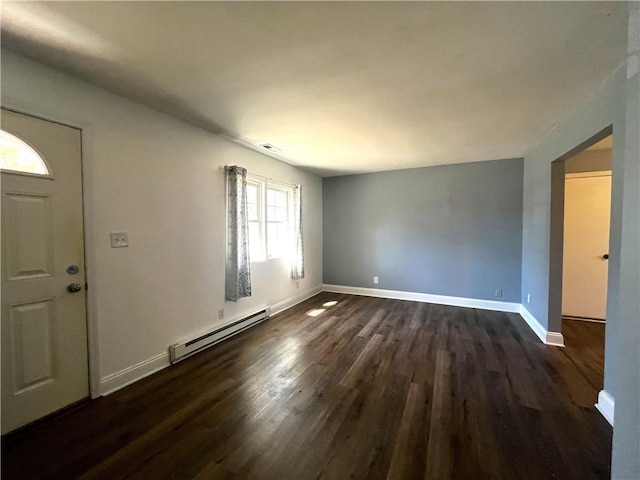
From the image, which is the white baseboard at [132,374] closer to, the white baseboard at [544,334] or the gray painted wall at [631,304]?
the gray painted wall at [631,304]

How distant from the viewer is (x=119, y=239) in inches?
85.9

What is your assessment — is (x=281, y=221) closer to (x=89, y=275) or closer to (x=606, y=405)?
(x=89, y=275)

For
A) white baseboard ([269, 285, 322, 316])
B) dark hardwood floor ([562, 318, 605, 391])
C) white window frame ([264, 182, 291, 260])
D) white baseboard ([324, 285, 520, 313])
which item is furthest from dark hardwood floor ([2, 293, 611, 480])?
white window frame ([264, 182, 291, 260])

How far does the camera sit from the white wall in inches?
76.3

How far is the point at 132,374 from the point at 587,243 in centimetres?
577

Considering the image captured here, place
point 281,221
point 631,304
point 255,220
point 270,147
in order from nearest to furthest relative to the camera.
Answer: point 631,304 → point 270,147 → point 255,220 → point 281,221

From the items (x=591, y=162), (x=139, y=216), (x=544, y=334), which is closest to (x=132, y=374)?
(x=139, y=216)

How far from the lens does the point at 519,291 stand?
13.4ft

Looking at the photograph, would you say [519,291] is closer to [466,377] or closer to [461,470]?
[466,377]

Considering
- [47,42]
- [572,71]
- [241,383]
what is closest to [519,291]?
[572,71]

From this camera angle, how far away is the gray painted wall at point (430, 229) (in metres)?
4.18

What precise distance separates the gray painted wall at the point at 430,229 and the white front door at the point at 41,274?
415 cm

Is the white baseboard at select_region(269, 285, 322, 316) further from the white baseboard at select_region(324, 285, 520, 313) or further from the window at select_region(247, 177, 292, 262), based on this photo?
the window at select_region(247, 177, 292, 262)

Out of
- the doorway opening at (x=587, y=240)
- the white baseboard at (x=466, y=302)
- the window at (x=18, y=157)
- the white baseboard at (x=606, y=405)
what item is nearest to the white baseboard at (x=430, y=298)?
the white baseboard at (x=466, y=302)
